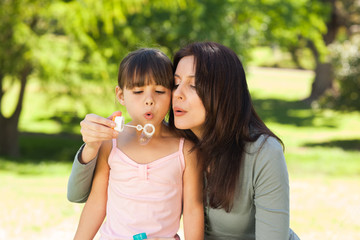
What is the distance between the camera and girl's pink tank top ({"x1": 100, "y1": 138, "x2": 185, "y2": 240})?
2.17 meters

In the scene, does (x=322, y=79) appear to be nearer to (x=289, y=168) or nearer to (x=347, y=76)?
(x=347, y=76)

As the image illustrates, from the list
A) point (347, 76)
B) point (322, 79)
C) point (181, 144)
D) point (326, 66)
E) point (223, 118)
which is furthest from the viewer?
point (322, 79)

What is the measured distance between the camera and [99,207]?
2338 mm

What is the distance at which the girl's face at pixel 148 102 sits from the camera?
84.1 inches

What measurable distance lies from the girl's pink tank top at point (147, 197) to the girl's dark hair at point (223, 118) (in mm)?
164

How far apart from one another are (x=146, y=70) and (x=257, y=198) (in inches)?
29.6

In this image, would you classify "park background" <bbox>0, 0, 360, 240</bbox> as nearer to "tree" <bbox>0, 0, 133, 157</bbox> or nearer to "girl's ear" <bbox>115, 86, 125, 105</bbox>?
A: "tree" <bbox>0, 0, 133, 157</bbox>

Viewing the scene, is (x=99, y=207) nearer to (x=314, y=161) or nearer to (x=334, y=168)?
(x=334, y=168)

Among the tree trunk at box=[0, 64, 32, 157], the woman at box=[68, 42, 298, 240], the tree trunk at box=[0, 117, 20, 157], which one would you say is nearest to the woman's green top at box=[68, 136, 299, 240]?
the woman at box=[68, 42, 298, 240]

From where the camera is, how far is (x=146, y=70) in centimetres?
216

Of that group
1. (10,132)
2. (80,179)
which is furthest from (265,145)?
(10,132)

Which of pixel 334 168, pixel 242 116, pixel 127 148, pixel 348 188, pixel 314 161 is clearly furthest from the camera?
pixel 314 161

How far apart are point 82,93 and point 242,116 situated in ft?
31.0

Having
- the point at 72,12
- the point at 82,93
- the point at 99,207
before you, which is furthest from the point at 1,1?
the point at 99,207
